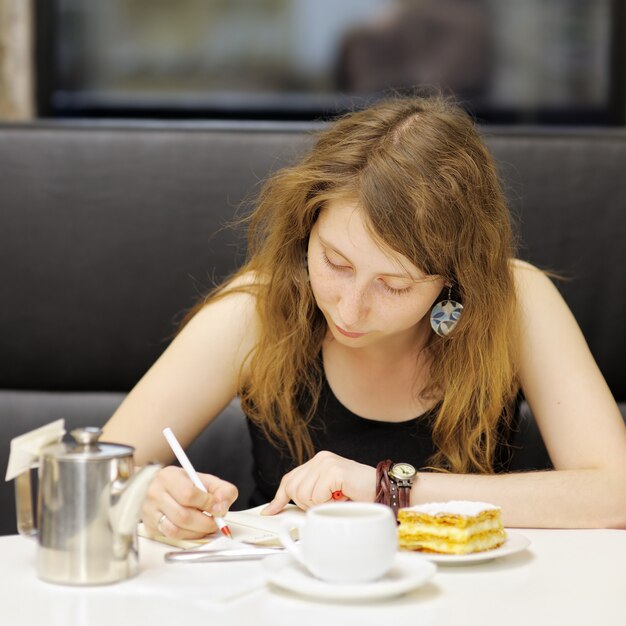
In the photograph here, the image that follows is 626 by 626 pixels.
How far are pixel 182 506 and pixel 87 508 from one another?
8.4 inches

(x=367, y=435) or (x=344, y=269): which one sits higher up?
(x=344, y=269)

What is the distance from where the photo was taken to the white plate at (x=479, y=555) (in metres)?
0.94

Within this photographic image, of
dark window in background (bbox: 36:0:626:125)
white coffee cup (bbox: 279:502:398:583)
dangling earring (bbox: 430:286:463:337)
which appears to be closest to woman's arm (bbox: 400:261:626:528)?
dangling earring (bbox: 430:286:463:337)

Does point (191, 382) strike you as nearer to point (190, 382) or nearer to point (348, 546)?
point (190, 382)

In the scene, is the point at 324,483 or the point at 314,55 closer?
the point at 324,483

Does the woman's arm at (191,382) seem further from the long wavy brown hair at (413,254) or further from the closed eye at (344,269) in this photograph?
the closed eye at (344,269)

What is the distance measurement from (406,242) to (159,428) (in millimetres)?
440

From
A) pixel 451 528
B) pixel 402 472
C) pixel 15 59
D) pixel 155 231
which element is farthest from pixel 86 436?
pixel 15 59

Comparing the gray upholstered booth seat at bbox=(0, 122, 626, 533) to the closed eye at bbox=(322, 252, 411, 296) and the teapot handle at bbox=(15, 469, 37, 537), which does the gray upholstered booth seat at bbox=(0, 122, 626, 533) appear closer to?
the closed eye at bbox=(322, 252, 411, 296)

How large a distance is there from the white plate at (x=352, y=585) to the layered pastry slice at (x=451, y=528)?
5 centimetres

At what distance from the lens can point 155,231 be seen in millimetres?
1808

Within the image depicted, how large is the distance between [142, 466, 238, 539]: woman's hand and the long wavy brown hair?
39cm

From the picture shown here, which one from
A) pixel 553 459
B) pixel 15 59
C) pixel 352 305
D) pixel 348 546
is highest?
pixel 15 59

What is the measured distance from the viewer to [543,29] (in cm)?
290
